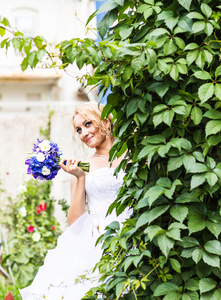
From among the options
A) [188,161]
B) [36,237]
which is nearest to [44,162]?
[188,161]

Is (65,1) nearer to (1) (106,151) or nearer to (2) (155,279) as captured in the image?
(1) (106,151)

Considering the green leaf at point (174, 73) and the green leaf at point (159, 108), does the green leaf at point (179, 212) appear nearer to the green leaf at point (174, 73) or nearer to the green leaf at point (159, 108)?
the green leaf at point (159, 108)

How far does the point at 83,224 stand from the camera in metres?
3.38

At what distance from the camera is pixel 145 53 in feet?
5.96

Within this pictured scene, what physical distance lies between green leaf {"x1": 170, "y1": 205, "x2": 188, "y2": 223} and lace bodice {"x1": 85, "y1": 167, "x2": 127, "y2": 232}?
1583mm

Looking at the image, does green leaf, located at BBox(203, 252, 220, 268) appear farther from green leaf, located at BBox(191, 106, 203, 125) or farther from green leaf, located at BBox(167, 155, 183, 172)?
green leaf, located at BBox(191, 106, 203, 125)

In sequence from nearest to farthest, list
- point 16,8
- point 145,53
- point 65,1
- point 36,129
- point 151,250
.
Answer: point 145,53
point 151,250
point 36,129
point 65,1
point 16,8

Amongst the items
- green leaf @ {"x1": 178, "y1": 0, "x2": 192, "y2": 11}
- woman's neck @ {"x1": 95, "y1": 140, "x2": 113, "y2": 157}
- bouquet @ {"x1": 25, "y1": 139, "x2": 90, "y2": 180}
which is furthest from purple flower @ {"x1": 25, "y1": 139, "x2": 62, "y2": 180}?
green leaf @ {"x1": 178, "y1": 0, "x2": 192, "y2": 11}

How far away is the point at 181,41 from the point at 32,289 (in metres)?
2.06

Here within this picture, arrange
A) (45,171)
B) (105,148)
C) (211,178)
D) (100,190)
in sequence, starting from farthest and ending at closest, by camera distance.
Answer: (105,148) → (100,190) → (45,171) → (211,178)

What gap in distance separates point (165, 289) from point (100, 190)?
163cm

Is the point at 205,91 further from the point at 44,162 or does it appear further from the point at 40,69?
the point at 40,69

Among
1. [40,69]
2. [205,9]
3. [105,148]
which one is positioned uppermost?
[205,9]

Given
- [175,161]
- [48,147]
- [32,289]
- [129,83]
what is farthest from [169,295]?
[32,289]
